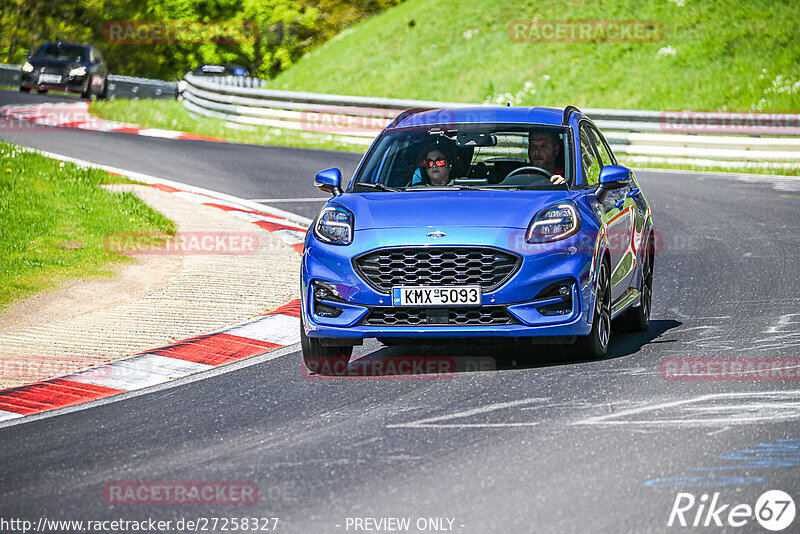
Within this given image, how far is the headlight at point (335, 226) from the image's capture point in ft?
26.5

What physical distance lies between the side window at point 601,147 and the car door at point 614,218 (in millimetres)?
140

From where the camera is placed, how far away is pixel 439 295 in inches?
305

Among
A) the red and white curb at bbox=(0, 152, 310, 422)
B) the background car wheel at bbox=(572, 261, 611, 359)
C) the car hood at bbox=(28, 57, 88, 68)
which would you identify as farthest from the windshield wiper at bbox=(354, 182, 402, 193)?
the car hood at bbox=(28, 57, 88, 68)

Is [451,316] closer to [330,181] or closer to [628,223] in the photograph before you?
[330,181]

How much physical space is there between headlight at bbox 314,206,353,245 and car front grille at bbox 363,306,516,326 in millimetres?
541

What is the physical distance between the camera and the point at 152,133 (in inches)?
1067

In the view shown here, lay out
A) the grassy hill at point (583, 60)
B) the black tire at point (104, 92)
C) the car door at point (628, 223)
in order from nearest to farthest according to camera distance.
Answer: the car door at point (628, 223) < the grassy hill at point (583, 60) < the black tire at point (104, 92)

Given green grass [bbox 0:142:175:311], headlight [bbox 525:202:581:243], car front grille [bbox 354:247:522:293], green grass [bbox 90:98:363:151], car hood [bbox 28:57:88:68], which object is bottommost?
green grass [bbox 90:98:363:151]

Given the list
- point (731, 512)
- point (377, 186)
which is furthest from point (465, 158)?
point (731, 512)

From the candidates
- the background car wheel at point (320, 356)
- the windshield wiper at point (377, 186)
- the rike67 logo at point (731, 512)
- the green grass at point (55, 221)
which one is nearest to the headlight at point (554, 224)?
the windshield wiper at point (377, 186)

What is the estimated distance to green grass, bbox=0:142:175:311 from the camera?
39.5 ft

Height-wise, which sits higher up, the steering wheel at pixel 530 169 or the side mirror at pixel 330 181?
the steering wheel at pixel 530 169

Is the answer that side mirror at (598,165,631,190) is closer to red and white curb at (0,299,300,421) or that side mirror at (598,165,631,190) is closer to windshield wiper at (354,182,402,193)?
windshield wiper at (354,182,402,193)

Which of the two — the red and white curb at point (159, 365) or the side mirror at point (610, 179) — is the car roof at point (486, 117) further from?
the red and white curb at point (159, 365)
